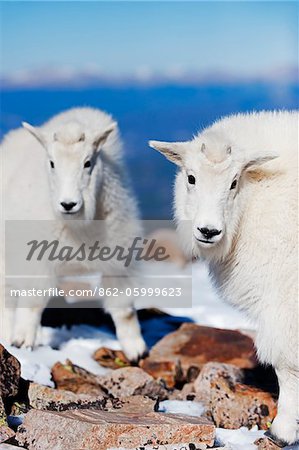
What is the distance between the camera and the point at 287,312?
541 centimetres

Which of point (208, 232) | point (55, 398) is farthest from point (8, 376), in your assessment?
point (208, 232)

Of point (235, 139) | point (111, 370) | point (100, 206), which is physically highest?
point (235, 139)

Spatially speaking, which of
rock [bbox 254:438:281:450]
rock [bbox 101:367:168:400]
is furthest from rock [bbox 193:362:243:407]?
rock [bbox 254:438:281:450]

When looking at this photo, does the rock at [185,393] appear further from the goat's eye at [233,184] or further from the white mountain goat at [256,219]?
the goat's eye at [233,184]

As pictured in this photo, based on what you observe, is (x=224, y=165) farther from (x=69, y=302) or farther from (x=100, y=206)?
(x=69, y=302)

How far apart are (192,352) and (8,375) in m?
2.51

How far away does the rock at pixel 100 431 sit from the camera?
481cm

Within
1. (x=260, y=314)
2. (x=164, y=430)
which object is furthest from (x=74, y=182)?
Answer: (x=164, y=430)

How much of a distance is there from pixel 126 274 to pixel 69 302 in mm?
1495

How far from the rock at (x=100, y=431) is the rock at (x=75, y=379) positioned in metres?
1.43

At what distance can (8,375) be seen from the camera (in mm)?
5832

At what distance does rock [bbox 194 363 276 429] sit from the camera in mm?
6051

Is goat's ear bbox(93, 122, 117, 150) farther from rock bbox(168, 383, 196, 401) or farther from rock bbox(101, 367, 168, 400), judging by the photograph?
rock bbox(168, 383, 196, 401)

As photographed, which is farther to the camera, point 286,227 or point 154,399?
point 154,399
